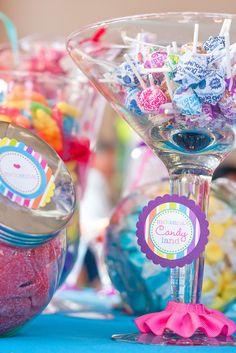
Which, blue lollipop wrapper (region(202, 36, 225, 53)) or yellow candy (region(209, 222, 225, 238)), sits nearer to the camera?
blue lollipop wrapper (region(202, 36, 225, 53))

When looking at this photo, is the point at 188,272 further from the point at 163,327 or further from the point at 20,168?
the point at 20,168

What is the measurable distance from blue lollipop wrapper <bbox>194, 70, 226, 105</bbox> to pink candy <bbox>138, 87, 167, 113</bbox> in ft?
0.13

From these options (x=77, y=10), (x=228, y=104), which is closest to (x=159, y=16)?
(x=228, y=104)

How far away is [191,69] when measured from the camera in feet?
2.53

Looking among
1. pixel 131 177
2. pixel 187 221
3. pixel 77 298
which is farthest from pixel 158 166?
pixel 187 221

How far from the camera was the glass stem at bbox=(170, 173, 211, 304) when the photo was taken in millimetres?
838

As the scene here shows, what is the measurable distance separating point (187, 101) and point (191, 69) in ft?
0.11

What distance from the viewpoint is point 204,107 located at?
2.59 feet

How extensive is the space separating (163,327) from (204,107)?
24cm

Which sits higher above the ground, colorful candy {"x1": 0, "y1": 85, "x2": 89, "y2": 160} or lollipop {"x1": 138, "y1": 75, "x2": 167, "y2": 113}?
lollipop {"x1": 138, "y1": 75, "x2": 167, "y2": 113}

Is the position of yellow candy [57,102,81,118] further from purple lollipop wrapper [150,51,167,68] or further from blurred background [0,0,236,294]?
blurred background [0,0,236,294]

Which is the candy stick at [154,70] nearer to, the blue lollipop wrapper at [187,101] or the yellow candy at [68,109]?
the blue lollipop wrapper at [187,101]

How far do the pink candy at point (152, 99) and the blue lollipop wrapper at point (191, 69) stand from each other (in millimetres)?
30

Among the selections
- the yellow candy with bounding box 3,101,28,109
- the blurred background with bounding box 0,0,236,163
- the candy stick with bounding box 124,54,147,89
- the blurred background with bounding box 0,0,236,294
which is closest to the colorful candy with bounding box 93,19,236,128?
the candy stick with bounding box 124,54,147,89
